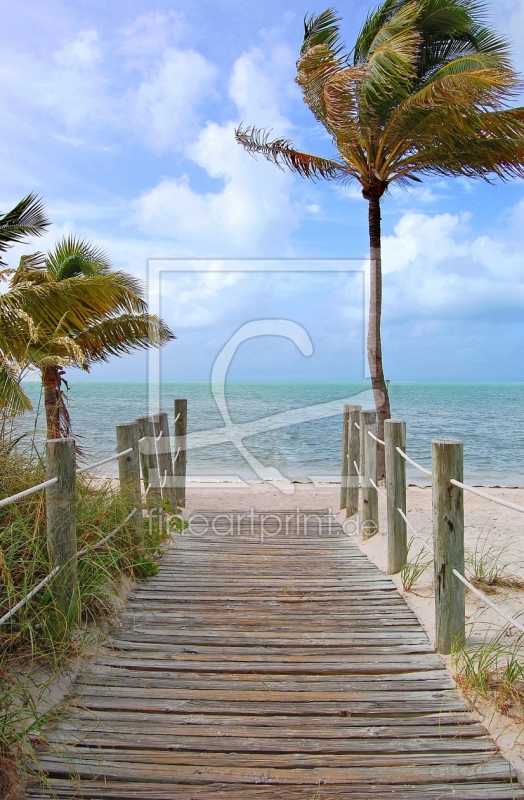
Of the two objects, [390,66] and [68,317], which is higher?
[390,66]

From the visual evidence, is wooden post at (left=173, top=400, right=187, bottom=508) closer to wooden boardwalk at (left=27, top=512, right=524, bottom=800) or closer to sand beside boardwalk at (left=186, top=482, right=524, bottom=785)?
sand beside boardwalk at (left=186, top=482, right=524, bottom=785)

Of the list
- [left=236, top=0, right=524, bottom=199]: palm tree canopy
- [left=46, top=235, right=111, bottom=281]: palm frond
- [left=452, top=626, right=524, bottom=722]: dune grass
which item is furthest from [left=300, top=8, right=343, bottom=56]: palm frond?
[left=452, top=626, right=524, bottom=722]: dune grass

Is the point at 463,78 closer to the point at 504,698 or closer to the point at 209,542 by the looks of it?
the point at 209,542

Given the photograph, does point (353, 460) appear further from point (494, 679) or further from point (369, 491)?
point (494, 679)

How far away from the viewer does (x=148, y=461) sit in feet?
19.2

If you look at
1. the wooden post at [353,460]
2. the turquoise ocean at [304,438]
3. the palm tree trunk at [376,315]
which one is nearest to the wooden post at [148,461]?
the turquoise ocean at [304,438]

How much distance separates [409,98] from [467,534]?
656cm

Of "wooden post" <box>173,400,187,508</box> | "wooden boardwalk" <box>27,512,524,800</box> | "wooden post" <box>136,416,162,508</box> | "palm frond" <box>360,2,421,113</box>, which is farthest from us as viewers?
"palm frond" <box>360,2,421,113</box>

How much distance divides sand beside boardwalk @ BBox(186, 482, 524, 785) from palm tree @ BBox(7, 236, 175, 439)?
2.73 meters

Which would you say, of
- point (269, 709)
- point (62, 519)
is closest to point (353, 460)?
point (62, 519)

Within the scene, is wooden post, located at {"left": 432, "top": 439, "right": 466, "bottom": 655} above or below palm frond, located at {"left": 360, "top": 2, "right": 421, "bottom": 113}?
below

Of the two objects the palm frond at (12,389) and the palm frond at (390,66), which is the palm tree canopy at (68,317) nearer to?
the palm frond at (12,389)

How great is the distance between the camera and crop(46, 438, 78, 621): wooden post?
3309 millimetres

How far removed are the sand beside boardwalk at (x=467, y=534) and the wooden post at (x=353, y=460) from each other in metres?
0.26
